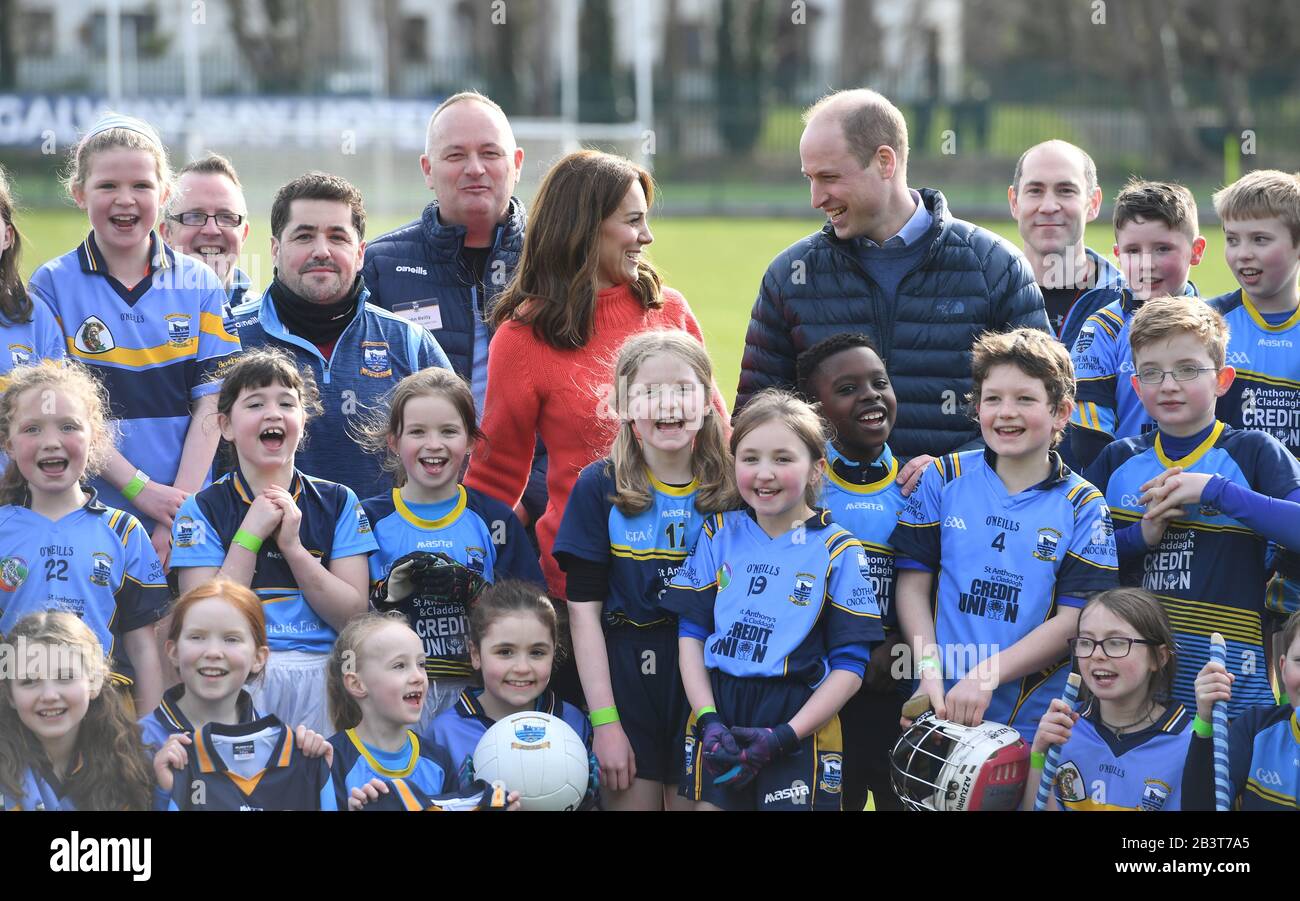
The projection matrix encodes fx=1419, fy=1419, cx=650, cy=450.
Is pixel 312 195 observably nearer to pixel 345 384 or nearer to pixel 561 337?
pixel 345 384

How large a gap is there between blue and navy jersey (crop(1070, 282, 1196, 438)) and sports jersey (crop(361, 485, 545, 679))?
1.91 m

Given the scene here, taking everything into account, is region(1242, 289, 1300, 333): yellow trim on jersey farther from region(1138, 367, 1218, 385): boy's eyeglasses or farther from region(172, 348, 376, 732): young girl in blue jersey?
region(172, 348, 376, 732): young girl in blue jersey

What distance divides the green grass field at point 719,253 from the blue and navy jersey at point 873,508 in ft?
25.6

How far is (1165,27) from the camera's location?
32.7 meters

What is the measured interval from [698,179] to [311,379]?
95.0 feet

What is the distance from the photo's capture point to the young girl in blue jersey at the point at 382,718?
13.0ft

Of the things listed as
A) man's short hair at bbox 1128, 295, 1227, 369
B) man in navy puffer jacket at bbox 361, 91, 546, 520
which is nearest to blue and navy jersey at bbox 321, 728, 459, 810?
man in navy puffer jacket at bbox 361, 91, 546, 520

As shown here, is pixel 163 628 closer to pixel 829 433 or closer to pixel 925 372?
pixel 829 433

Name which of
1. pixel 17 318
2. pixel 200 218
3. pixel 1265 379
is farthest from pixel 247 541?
pixel 1265 379

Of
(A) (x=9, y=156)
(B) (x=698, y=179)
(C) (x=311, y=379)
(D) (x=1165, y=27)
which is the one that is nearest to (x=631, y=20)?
(B) (x=698, y=179)

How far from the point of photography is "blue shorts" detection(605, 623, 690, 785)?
4.26 meters

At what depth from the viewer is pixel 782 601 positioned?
13.4ft

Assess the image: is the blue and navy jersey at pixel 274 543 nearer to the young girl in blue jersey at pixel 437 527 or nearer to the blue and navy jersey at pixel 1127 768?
the young girl in blue jersey at pixel 437 527

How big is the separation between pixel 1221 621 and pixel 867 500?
1081mm
